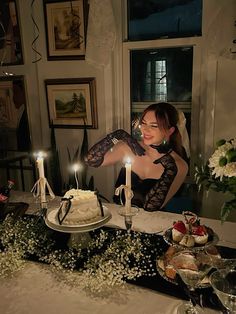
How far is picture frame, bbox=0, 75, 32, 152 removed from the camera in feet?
8.70

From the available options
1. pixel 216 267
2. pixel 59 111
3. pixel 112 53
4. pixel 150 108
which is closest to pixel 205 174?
pixel 216 267

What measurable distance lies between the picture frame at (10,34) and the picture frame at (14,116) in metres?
0.16

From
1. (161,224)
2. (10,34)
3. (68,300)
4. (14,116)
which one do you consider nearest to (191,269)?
(68,300)

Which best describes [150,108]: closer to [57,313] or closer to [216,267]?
[216,267]

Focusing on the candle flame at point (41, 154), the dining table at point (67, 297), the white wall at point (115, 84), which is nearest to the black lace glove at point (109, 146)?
the white wall at point (115, 84)

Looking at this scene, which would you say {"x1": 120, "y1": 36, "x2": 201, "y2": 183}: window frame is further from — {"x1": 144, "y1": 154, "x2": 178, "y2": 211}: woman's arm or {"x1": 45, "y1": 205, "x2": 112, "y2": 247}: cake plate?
{"x1": 45, "y1": 205, "x2": 112, "y2": 247}: cake plate

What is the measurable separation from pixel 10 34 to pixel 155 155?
1543 mm

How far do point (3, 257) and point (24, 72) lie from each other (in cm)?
173

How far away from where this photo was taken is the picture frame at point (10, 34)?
2.51m

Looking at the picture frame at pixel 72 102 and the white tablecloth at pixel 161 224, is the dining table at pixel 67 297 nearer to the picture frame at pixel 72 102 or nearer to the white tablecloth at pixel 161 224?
the white tablecloth at pixel 161 224

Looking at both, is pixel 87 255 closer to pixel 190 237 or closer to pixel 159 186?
pixel 190 237

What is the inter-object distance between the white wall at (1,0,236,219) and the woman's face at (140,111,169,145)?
30 centimetres

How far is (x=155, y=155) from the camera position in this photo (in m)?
2.07

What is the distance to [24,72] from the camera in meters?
2.61
